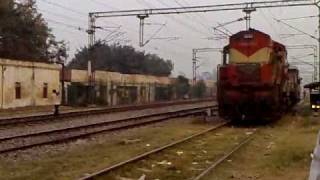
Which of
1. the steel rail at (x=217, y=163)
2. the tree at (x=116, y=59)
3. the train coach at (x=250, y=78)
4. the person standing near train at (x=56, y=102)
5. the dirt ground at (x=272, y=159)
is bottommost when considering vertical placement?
the dirt ground at (x=272, y=159)

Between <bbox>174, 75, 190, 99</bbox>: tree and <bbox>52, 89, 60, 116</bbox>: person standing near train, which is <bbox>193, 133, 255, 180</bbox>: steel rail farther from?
<bbox>174, 75, 190, 99</bbox>: tree

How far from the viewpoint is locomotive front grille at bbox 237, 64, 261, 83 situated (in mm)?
23227

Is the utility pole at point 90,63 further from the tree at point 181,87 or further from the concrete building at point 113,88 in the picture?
the tree at point 181,87

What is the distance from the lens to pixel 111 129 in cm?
2191

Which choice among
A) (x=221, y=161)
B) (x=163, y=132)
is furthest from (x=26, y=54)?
(x=221, y=161)

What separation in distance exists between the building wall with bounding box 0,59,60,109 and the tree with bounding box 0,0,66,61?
1099 cm

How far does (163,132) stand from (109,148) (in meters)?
5.94

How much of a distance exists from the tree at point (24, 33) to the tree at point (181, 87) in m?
23.4

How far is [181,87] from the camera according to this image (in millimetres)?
84250

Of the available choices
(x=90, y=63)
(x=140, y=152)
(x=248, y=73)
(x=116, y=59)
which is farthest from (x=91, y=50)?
(x=116, y=59)

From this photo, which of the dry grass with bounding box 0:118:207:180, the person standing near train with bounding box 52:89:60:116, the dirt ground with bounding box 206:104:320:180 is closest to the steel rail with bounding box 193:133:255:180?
the dirt ground with bounding box 206:104:320:180

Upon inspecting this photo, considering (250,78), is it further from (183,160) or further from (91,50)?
(91,50)

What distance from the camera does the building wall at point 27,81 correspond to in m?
39.5

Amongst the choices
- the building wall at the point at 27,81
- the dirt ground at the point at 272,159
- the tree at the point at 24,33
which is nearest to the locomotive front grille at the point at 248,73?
the dirt ground at the point at 272,159
